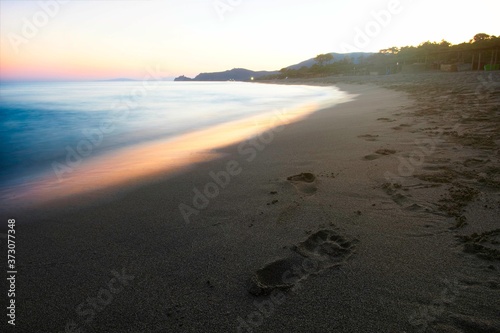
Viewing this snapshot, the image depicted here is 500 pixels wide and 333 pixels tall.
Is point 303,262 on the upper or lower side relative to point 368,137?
lower

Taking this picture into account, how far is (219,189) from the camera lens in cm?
364

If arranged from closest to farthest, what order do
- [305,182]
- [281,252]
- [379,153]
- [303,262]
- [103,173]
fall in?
[303,262] → [281,252] → [305,182] → [379,153] → [103,173]

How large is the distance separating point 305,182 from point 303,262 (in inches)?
62.7

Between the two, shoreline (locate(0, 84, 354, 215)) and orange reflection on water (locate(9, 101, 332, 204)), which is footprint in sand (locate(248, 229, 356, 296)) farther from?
orange reflection on water (locate(9, 101, 332, 204))

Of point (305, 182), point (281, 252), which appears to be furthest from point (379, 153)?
point (281, 252)

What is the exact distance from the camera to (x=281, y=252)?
2213mm

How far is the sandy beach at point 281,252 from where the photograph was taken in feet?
5.43

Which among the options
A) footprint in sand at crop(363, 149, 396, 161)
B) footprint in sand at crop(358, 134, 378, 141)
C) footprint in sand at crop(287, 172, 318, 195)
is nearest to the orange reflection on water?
footprint in sand at crop(287, 172, 318, 195)

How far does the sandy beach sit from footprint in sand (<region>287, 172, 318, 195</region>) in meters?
0.01

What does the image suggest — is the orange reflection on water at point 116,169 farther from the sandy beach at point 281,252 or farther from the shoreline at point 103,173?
the sandy beach at point 281,252

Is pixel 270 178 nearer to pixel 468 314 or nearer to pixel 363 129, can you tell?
pixel 468 314

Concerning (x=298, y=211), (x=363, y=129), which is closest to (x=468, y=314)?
(x=298, y=211)

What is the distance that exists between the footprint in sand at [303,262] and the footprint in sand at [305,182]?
0.96 metres

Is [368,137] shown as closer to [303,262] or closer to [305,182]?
[305,182]
